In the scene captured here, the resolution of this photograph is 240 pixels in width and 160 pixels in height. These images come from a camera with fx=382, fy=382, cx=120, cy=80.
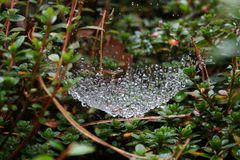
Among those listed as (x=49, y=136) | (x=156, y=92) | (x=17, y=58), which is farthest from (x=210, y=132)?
(x=17, y=58)

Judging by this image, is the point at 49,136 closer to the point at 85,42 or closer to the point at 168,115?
the point at 168,115

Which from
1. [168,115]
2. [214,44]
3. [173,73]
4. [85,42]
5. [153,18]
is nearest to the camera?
[168,115]

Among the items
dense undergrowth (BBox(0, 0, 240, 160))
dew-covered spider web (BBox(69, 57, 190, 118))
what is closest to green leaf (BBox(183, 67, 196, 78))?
dense undergrowth (BBox(0, 0, 240, 160))

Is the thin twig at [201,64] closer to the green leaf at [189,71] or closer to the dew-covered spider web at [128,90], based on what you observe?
the dew-covered spider web at [128,90]

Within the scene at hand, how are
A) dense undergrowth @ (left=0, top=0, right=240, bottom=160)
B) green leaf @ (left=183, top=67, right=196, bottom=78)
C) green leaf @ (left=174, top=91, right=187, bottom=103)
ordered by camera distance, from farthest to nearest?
green leaf @ (left=174, top=91, right=187, bottom=103), green leaf @ (left=183, top=67, right=196, bottom=78), dense undergrowth @ (left=0, top=0, right=240, bottom=160)

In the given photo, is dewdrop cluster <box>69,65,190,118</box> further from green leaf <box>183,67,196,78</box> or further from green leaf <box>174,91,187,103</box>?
green leaf <box>183,67,196,78</box>

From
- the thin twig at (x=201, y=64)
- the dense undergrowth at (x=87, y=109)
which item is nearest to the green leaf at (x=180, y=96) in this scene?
the dense undergrowth at (x=87, y=109)

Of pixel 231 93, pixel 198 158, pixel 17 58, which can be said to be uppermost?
pixel 17 58

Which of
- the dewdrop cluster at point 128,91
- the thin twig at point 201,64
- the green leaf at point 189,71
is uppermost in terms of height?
the green leaf at point 189,71

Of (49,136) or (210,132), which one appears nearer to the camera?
(49,136)
